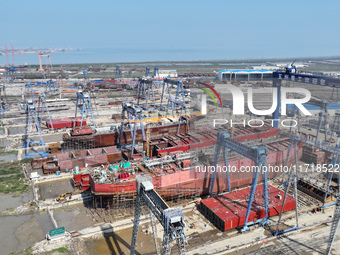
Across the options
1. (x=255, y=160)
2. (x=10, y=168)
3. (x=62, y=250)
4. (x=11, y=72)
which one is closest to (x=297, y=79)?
(x=255, y=160)

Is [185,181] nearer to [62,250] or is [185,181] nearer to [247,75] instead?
[62,250]

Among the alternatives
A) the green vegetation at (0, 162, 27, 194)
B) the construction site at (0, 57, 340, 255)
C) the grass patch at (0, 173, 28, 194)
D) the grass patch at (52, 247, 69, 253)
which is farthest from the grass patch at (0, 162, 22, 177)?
the grass patch at (52, 247, 69, 253)

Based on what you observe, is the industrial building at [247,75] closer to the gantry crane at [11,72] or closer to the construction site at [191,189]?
the construction site at [191,189]

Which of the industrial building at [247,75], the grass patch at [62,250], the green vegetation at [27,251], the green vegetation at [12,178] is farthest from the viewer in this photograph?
the industrial building at [247,75]

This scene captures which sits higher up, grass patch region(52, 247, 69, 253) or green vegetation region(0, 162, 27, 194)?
green vegetation region(0, 162, 27, 194)

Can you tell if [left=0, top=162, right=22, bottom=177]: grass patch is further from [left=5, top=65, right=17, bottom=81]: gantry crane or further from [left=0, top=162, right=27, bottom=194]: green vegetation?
[left=5, top=65, right=17, bottom=81]: gantry crane

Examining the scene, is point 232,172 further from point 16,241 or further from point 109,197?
point 16,241

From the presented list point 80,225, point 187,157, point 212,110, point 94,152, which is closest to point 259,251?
point 187,157

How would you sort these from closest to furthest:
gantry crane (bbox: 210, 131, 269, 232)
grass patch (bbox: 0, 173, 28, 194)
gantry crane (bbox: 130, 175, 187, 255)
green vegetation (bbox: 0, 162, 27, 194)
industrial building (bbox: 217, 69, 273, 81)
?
gantry crane (bbox: 130, 175, 187, 255), gantry crane (bbox: 210, 131, 269, 232), grass patch (bbox: 0, 173, 28, 194), green vegetation (bbox: 0, 162, 27, 194), industrial building (bbox: 217, 69, 273, 81)

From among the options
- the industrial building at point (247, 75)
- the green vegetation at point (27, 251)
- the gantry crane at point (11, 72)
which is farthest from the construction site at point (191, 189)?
the gantry crane at point (11, 72)
